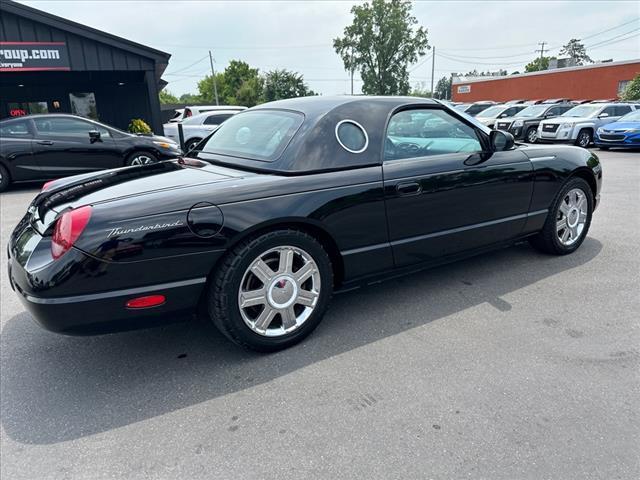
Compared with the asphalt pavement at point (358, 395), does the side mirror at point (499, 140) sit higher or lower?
higher

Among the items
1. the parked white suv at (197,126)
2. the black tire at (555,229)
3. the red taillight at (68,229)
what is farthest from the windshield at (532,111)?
the red taillight at (68,229)

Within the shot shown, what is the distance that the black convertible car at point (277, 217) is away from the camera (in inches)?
91.2

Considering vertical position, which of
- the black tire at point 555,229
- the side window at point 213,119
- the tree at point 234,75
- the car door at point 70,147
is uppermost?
the tree at point 234,75

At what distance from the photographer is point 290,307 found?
9.27 feet

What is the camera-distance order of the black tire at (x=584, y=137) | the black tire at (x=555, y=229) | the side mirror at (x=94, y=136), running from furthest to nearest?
the black tire at (x=584, y=137)
the side mirror at (x=94, y=136)
the black tire at (x=555, y=229)

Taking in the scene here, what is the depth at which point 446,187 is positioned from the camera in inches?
131

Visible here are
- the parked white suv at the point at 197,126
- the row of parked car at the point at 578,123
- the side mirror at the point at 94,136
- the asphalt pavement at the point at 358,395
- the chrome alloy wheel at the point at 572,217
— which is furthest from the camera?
the row of parked car at the point at 578,123

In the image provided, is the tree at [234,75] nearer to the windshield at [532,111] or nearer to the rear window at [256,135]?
the windshield at [532,111]

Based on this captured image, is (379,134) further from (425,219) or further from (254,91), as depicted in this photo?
(254,91)

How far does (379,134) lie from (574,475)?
2218 millimetres

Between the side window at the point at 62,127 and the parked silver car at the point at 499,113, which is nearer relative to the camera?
the side window at the point at 62,127

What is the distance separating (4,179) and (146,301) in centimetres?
786

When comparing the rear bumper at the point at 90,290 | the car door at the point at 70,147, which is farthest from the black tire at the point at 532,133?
the rear bumper at the point at 90,290

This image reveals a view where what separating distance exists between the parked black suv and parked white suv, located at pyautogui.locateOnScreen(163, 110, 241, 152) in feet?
36.0
